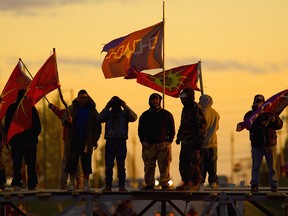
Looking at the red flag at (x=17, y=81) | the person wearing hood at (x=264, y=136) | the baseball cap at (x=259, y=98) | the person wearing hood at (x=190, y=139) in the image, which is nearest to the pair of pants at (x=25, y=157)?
the person wearing hood at (x=190, y=139)

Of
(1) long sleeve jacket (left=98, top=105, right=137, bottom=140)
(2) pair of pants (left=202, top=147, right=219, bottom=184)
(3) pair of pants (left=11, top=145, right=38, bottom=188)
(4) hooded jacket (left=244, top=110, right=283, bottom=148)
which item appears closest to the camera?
(4) hooded jacket (left=244, top=110, right=283, bottom=148)

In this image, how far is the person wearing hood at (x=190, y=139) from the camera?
94.7 ft

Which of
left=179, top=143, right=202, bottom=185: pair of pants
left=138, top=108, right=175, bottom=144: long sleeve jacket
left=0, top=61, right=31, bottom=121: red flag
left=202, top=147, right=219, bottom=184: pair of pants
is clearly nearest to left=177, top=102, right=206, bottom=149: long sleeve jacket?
left=179, top=143, right=202, bottom=185: pair of pants

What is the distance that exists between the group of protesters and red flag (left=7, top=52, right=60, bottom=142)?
0.27 m

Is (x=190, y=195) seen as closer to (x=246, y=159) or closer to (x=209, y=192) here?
(x=209, y=192)

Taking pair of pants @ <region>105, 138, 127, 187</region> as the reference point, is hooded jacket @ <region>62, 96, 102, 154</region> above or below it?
above

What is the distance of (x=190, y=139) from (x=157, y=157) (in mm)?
879

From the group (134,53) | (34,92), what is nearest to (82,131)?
(34,92)

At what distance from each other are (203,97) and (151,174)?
203 centimetres

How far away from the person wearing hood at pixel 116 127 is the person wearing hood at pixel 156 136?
306mm

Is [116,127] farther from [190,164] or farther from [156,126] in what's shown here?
[190,164]

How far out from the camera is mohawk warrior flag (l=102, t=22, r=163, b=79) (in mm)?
34281

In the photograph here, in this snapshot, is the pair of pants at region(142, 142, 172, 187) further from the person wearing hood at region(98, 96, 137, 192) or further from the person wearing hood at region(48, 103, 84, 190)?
the person wearing hood at region(48, 103, 84, 190)

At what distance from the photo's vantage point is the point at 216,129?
30719 mm
